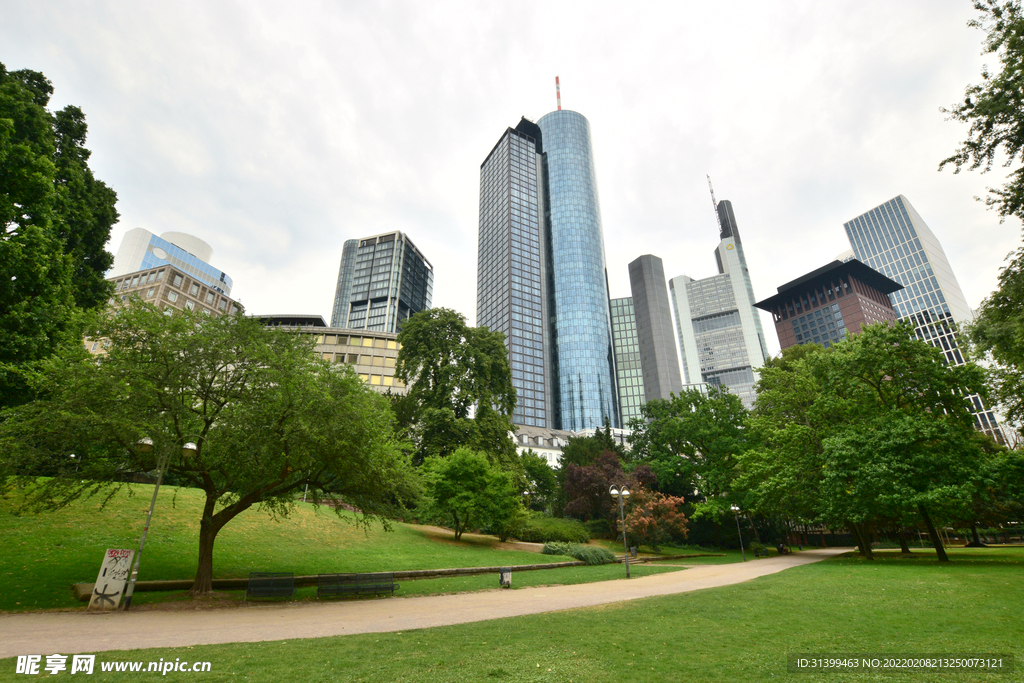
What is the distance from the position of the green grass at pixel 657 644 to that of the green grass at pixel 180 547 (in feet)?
34.0

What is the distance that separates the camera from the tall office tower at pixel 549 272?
476 ft

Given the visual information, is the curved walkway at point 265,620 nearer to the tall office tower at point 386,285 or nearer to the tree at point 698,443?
the tree at point 698,443

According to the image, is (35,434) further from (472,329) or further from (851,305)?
(851,305)

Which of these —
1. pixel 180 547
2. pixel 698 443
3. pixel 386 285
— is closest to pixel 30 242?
pixel 180 547

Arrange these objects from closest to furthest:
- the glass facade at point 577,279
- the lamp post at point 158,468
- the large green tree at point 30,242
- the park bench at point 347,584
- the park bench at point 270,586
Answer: the lamp post at point 158,468, the park bench at point 270,586, the park bench at point 347,584, the large green tree at point 30,242, the glass facade at point 577,279

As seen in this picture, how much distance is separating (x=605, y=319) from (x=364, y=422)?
487ft

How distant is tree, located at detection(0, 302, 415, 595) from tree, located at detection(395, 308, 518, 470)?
1981 centimetres

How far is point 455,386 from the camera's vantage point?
4175 centimetres

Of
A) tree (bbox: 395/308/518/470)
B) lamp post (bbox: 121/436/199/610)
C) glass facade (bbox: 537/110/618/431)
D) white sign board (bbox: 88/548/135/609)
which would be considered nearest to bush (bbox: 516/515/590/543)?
tree (bbox: 395/308/518/470)

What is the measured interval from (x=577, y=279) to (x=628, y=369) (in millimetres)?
49093

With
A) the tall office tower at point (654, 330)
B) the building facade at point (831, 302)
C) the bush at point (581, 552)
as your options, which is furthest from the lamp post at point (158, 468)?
the tall office tower at point (654, 330)

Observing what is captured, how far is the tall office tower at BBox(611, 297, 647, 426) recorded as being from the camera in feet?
583

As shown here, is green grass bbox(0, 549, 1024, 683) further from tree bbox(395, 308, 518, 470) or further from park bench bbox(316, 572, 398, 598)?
tree bbox(395, 308, 518, 470)

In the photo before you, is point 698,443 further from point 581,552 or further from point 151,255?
point 151,255
